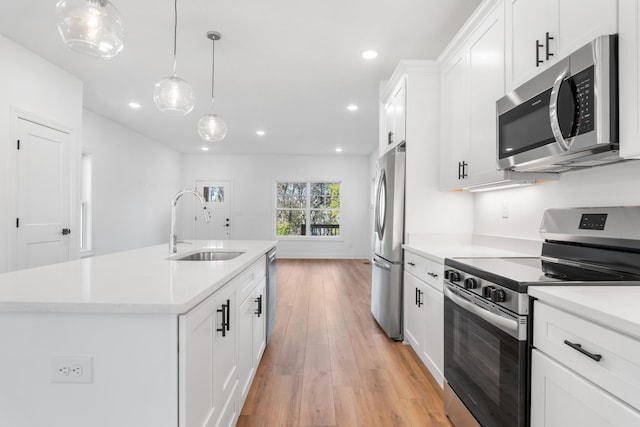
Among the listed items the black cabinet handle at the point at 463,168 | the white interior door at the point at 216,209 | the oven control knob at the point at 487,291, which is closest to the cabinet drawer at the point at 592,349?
the oven control knob at the point at 487,291

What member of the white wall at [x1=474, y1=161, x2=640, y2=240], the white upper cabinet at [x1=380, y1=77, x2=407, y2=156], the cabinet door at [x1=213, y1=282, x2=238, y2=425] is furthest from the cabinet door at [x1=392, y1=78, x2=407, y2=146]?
the cabinet door at [x1=213, y1=282, x2=238, y2=425]

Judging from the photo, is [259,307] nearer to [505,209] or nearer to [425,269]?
[425,269]

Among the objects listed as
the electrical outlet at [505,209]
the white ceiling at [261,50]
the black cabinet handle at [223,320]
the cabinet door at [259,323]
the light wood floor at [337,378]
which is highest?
the white ceiling at [261,50]

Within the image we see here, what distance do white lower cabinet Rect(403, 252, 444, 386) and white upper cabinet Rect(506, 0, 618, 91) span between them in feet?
4.05

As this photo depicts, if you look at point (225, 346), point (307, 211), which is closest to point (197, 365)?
point (225, 346)

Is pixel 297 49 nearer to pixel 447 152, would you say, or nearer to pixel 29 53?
pixel 447 152

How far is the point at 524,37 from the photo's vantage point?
6.08 ft

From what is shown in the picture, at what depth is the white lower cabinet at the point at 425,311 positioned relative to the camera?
2.25 meters

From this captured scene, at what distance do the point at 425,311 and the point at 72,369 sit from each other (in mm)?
2107

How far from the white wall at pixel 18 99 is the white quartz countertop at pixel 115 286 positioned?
7.60 ft

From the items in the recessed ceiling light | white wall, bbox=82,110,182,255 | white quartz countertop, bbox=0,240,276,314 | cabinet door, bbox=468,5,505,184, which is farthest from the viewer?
white wall, bbox=82,110,182,255

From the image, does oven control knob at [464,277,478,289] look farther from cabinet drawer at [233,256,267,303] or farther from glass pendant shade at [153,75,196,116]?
glass pendant shade at [153,75,196,116]

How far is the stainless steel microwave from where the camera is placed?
4.29ft

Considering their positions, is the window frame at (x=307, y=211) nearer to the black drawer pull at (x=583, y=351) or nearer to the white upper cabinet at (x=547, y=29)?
the white upper cabinet at (x=547, y=29)
